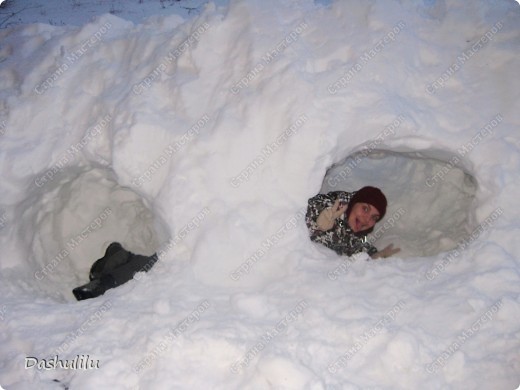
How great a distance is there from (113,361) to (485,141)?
331cm

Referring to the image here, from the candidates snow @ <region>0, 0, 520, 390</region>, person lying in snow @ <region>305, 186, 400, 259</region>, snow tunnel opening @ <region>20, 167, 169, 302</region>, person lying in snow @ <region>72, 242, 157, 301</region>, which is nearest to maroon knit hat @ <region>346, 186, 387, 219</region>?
person lying in snow @ <region>305, 186, 400, 259</region>

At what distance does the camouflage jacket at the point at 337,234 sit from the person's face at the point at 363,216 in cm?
17

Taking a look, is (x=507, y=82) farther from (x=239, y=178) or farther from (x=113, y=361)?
(x=113, y=361)

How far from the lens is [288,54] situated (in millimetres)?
3377

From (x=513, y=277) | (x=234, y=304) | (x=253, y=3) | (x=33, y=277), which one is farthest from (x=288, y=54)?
(x=33, y=277)

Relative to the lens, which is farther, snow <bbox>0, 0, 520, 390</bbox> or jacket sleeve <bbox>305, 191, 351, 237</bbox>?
jacket sleeve <bbox>305, 191, 351, 237</bbox>

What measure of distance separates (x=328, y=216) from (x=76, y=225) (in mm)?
2730

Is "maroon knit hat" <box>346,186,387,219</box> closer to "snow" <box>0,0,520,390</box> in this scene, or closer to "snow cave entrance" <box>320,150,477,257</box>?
"snow" <box>0,0,520,390</box>

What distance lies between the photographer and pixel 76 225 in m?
4.26

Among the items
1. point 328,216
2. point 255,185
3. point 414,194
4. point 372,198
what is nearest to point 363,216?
point 372,198

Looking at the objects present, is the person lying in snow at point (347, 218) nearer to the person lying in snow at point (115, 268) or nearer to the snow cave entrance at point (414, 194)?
the snow cave entrance at point (414, 194)

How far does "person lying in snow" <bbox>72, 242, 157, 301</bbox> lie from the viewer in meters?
3.72

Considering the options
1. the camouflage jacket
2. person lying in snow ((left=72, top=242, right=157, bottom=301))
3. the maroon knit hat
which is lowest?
person lying in snow ((left=72, top=242, right=157, bottom=301))

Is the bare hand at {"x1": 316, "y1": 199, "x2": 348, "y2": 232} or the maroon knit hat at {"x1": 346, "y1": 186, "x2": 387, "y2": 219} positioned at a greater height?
the maroon knit hat at {"x1": 346, "y1": 186, "x2": 387, "y2": 219}
